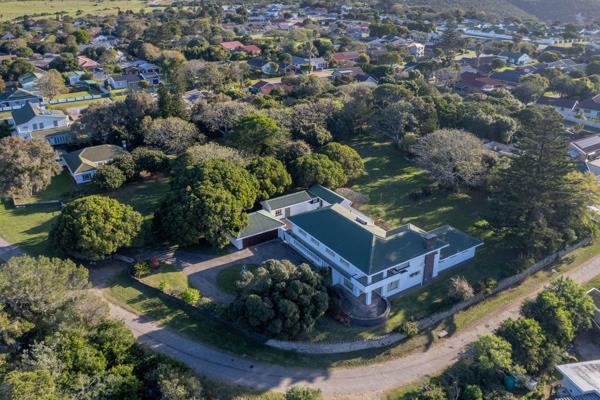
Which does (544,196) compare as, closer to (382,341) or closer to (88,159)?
(382,341)

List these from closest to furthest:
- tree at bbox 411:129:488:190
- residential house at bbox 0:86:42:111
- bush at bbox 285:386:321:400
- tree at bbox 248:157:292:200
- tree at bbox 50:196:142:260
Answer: bush at bbox 285:386:321:400 → tree at bbox 50:196:142:260 → tree at bbox 248:157:292:200 → tree at bbox 411:129:488:190 → residential house at bbox 0:86:42:111

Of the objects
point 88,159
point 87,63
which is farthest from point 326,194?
point 87,63

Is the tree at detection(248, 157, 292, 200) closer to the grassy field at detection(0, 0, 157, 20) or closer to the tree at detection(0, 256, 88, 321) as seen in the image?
the tree at detection(0, 256, 88, 321)

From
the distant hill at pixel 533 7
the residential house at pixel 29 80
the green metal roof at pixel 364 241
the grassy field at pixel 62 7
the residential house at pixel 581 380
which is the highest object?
the grassy field at pixel 62 7

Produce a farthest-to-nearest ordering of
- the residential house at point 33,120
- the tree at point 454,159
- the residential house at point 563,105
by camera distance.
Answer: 1. the residential house at point 563,105
2. the residential house at point 33,120
3. the tree at point 454,159

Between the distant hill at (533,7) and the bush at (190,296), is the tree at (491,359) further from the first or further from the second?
the distant hill at (533,7)

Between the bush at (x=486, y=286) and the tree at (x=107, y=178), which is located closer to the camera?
the bush at (x=486, y=286)

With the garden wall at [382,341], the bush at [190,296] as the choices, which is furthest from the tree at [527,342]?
the bush at [190,296]

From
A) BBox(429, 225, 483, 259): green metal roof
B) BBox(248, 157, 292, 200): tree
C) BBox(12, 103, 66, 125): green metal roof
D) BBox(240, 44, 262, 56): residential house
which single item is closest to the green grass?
BBox(248, 157, 292, 200): tree
